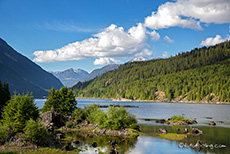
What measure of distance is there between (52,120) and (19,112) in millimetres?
20725

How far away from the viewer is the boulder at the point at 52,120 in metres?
79.2

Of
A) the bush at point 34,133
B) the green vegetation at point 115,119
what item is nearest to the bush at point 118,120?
the green vegetation at point 115,119

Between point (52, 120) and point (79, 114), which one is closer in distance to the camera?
point (52, 120)

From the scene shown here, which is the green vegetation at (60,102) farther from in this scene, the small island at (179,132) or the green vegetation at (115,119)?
the small island at (179,132)

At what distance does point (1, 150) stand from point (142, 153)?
29.0m

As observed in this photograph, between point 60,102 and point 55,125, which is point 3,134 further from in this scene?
point 60,102

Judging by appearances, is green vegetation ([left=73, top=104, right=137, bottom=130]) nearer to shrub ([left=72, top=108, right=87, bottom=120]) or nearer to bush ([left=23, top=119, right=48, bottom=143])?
shrub ([left=72, top=108, right=87, bottom=120])

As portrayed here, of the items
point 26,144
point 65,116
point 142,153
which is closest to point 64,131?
point 65,116

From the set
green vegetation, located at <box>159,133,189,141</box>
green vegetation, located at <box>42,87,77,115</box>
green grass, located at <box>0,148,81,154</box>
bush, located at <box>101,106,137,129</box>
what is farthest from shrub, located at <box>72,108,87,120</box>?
green grass, located at <box>0,148,81,154</box>

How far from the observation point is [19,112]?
6241 cm

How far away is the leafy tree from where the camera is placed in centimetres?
6031

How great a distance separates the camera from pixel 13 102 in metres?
64.3

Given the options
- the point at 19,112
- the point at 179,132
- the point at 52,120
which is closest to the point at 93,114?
the point at 52,120

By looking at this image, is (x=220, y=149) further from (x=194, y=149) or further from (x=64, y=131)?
(x=64, y=131)
